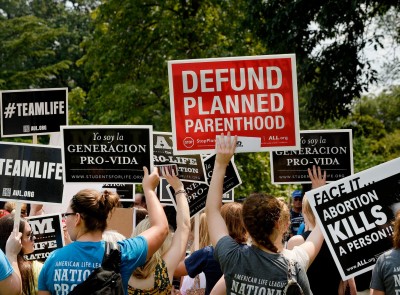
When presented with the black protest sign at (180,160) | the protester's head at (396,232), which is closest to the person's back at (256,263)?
the protester's head at (396,232)

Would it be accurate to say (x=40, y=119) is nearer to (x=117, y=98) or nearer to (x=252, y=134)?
(x=252, y=134)

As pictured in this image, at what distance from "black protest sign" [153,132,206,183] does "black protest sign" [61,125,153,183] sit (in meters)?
1.07

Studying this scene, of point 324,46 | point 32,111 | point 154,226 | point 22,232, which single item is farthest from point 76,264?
point 324,46

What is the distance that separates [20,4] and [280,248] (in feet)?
150

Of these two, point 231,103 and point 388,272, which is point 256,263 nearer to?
point 388,272

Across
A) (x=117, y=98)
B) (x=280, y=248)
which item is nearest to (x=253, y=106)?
(x=280, y=248)

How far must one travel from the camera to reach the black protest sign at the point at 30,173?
6.69 m

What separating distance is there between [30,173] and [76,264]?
97.6 inches

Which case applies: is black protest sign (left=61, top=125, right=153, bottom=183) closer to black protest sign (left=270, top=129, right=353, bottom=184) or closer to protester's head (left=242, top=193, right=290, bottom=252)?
black protest sign (left=270, top=129, right=353, bottom=184)

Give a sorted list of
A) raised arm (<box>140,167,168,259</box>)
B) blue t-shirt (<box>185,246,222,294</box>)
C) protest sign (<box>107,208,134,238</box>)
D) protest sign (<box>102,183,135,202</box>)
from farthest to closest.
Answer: protest sign (<box>102,183,135,202</box>) < protest sign (<box>107,208,134,238</box>) < blue t-shirt (<box>185,246,222,294</box>) < raised arm (<box>140,167,168,259</box>)

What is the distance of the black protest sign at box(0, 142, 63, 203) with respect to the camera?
6691 millimetres

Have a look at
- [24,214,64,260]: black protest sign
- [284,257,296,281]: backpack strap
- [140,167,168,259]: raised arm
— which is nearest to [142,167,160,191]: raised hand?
[140,167,168,259]: raised arm

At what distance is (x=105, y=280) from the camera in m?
4.46

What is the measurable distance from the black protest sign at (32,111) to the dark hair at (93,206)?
517 cm
